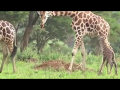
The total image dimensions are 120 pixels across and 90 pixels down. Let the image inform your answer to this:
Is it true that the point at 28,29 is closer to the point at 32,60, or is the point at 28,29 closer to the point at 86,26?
the point at 32,60

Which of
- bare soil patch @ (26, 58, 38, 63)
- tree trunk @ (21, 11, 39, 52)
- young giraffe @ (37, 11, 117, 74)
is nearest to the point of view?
young giraffe @ (37, 11, 117, 74)

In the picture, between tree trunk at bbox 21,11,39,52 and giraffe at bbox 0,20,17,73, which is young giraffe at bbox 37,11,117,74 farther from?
tree trunk at bbox 21,11,39,52

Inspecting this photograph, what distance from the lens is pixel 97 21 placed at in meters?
12.3

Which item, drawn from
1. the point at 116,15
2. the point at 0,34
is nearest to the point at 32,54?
the point at 0,34

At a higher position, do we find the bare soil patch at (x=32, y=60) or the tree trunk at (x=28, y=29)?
the tree trunk at (x=28, y=29)

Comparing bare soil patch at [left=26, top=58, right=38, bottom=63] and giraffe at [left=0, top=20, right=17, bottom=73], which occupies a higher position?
giraffe at [left=0, top=20, right=17, bottom=73]

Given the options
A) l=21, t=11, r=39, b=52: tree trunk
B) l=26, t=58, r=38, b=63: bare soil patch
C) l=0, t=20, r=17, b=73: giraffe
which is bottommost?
l=26, t=58, r=38, b=63: bare soil patch

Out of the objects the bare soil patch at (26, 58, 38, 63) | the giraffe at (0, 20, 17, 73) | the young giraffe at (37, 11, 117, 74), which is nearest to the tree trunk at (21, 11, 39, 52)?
the bare soil patch at (26, 58, 38, 63)

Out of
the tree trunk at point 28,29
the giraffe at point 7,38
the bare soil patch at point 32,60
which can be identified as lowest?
the bare soil patch at point 32,60

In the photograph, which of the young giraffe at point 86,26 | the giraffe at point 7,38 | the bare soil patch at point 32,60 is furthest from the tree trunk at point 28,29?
the young giraffe at point 86,26

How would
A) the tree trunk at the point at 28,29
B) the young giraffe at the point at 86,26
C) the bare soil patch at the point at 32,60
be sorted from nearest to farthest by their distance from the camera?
the young giraffe at the point at 86,26
the bare soil patch at the point at 32,60
the tree trunk at the point at 28,29

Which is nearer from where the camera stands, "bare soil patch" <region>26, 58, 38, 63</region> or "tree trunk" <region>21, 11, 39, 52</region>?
"bare soil patch" <region>26, 58, 38, 63</region>

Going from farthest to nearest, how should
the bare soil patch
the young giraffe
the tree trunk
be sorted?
the tree trunk < the bare soil patch < the young giraffe

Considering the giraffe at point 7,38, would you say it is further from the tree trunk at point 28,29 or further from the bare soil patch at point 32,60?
the tree trunk at point 28,29
